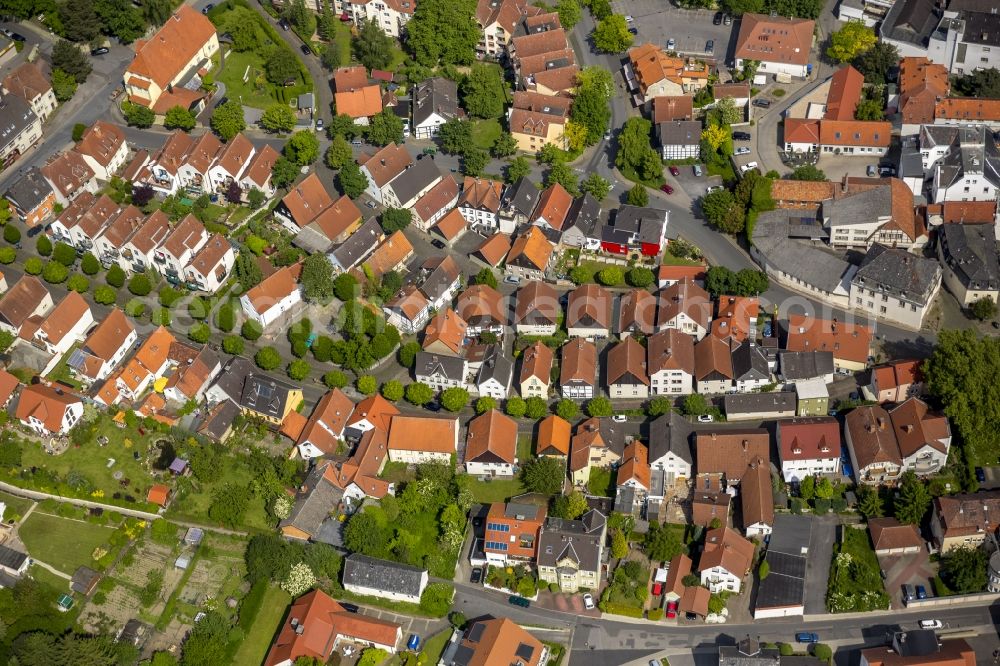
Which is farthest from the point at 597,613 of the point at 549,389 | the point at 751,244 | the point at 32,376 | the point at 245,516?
the point at 32,376

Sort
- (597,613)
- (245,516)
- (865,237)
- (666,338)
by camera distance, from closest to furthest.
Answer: (597,613)
(245,516)
(666,338)
(865,237)

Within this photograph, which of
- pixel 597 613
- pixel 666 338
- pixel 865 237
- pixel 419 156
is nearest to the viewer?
pixel 597 613

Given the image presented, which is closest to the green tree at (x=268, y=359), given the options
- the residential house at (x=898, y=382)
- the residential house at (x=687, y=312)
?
the residential house at (x=687, y=312)

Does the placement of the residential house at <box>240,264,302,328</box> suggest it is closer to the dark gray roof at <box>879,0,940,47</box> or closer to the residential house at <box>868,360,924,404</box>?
the residential house at <box>868,360,924,404</box>

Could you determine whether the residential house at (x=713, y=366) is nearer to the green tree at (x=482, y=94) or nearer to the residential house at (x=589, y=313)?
the residential house at (x=589, y=313)

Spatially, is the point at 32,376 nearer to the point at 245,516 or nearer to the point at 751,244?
the point at 245,516

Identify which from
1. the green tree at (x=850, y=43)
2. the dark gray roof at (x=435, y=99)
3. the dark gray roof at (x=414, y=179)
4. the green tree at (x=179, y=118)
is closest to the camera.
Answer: the dark gray roof at (x=414, y=179)

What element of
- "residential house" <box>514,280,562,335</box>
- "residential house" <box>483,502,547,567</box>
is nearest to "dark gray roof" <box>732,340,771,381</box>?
"residential house" <box>514,280,562,335</box>
